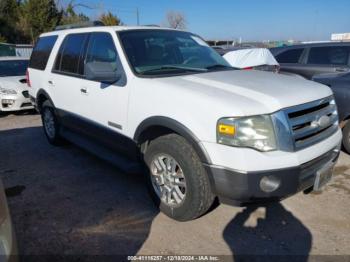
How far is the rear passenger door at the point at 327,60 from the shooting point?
6906 mm

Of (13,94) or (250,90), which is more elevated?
(250,90)

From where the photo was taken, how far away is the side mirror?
343cm

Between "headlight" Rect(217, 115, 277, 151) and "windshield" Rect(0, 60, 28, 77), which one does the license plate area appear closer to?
"headlight" Rect(217, 115, 277, 151)

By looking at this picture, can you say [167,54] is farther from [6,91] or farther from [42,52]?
[6,91]

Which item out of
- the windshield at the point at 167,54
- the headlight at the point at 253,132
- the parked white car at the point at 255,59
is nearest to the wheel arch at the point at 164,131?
the headlight at the point at 253,132

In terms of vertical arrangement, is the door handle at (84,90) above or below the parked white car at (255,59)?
below

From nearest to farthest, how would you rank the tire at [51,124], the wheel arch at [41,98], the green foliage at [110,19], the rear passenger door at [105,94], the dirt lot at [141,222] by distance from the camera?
the dirt lot at [141,222] < the rear passenger door at [105,94] < the wheel arch at [41,98] < the tire at [51,124] < the green foliage at [110,19]

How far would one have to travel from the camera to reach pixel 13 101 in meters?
8.20

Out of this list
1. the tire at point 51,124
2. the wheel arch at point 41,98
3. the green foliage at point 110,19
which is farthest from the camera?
the green foliage at point 110,19

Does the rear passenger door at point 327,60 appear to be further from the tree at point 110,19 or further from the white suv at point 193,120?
the tree at point 110,19

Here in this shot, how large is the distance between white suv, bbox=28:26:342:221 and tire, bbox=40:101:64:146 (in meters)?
0.90

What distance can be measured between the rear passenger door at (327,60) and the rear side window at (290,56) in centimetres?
29

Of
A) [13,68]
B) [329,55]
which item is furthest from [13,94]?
[329,55]

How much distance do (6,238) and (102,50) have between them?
110 inches
